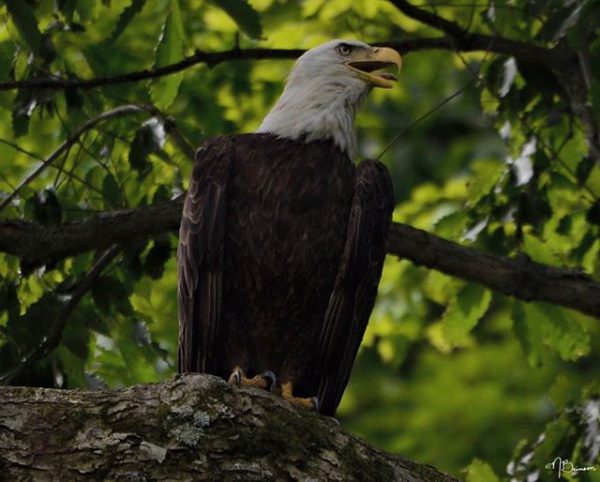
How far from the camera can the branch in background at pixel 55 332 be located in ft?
22.1

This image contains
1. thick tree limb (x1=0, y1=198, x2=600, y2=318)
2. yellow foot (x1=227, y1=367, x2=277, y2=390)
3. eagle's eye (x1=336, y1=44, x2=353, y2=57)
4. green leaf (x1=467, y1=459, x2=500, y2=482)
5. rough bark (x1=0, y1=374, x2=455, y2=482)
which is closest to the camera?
rough bark (x1=0, y1=374, x2=455, y2=482)

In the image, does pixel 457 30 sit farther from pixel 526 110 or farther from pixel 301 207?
pixel 301 207

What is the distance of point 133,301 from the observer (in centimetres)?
770

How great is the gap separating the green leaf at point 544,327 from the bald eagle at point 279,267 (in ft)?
3.88

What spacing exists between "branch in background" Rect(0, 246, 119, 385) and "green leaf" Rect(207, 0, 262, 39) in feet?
4.07

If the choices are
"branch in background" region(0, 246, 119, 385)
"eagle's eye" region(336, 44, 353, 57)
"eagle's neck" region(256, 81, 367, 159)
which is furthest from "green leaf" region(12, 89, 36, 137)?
"eagle's eye" region(336, 44, 353, 57)

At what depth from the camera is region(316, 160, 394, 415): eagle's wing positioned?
655 cm

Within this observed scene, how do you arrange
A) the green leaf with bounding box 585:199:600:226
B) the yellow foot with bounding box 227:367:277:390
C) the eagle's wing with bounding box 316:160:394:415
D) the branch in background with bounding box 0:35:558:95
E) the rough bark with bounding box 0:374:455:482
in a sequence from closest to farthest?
the rough bark with bounding box 0:374:455:482 → the yellow foot with bounding box 227:367:277:390 → the eagle's wing with bounding box 316:160:394:415 → the branch in background with bounding box 0:35:558:95 → the green leaf with bounding box 585:199:600:226

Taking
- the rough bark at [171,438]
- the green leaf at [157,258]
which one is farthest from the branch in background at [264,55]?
the rough bark at [171,438]

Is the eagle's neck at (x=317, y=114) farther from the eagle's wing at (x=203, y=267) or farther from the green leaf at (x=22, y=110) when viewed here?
the green leaf at (x=22, y=110)

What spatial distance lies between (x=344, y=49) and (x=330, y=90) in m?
0.30

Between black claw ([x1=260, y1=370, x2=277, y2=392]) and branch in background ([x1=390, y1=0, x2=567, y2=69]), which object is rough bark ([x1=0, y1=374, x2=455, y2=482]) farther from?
branch in background ([x1=390, y1=0, x2=567, y2=69])

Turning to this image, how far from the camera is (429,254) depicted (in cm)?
729

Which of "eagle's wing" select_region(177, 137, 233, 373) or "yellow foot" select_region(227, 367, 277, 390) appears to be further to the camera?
"eagle's wing" select_region(177, 137, 233, 373)
